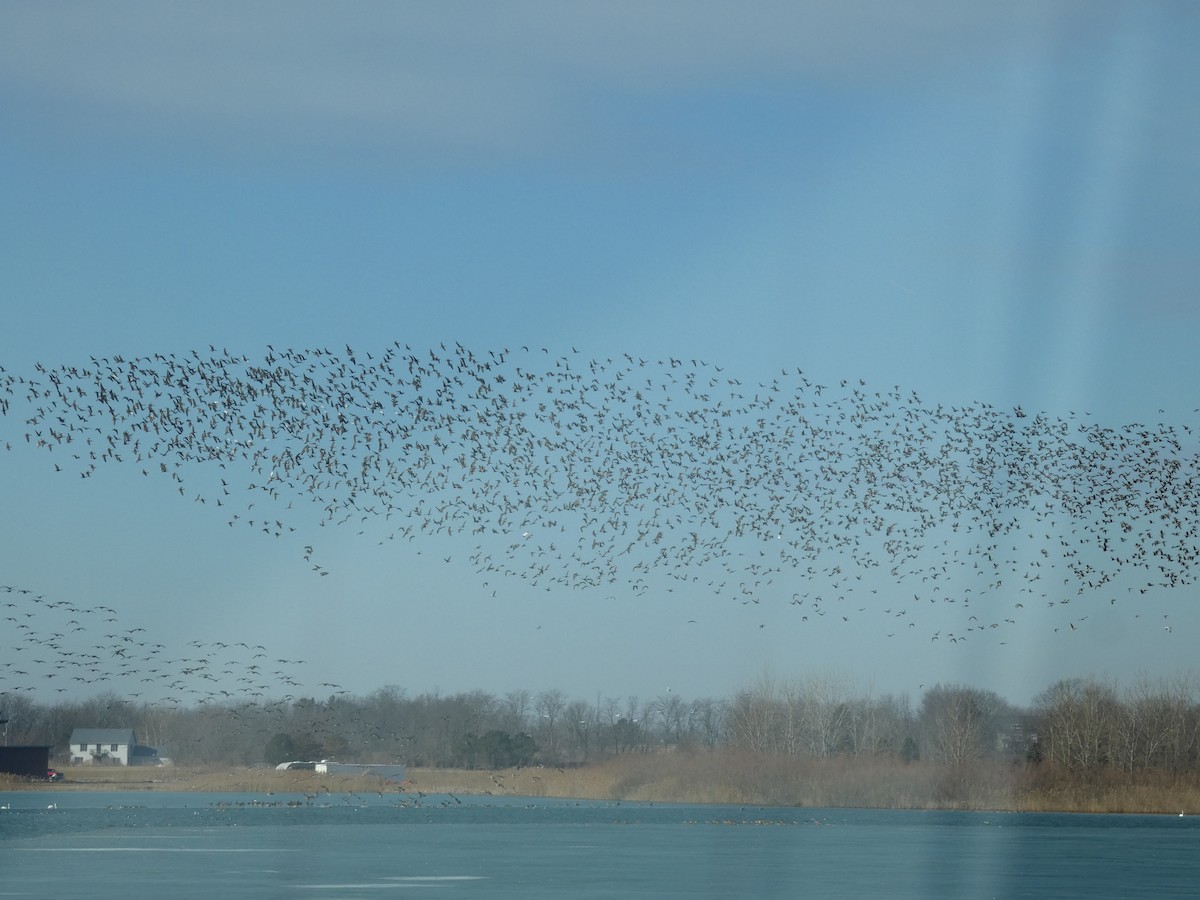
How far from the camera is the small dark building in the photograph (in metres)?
103

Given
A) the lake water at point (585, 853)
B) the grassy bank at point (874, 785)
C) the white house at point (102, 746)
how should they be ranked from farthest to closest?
the white house at point (102, 746)
the grassy bank at point (874, 785)
the lake water at point (585, 853)

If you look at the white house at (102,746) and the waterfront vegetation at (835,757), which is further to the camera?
the white house at (102,746)

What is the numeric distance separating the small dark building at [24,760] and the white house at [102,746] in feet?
135

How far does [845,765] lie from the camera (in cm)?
8450

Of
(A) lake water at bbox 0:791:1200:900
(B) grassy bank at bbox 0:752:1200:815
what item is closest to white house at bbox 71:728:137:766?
(A) lake water at bbox 0:791:1200:900

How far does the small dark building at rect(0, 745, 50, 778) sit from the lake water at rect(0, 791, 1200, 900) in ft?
69.5

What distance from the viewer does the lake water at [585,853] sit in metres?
37.3

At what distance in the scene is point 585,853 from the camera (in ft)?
163

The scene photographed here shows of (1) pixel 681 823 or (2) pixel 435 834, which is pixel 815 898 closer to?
(2) pixel 435 834

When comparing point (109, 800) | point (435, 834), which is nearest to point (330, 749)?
point (109, 800)

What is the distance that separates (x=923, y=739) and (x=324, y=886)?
5688cm

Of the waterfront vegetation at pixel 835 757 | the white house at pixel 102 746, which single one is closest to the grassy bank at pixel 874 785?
the waterfront vegetation at pixel 835 757

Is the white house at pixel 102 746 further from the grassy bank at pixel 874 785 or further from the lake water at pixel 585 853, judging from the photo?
the grassy bank at pixel 874 785

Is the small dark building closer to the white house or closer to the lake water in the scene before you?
the lake water
